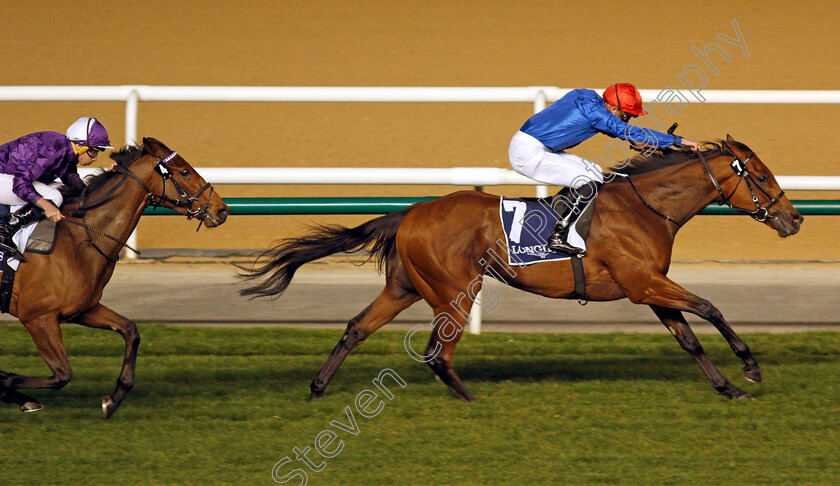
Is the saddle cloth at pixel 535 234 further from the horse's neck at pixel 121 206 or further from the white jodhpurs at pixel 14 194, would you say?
the white jodhpurs at pixel 14 194

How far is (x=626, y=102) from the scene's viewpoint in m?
4.73

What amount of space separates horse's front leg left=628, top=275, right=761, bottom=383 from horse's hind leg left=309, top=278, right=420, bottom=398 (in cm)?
103

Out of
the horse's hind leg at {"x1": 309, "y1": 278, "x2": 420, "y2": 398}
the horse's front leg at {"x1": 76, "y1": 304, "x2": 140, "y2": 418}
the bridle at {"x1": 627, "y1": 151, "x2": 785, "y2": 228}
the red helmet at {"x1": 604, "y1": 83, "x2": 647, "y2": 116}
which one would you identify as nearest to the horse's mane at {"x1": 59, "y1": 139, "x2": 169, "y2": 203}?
the horse's front leg at {"x1": 76, "y1": 304, "x2": 140, "y2": 418}

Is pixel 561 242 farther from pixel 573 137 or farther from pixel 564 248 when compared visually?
pixel 573 137

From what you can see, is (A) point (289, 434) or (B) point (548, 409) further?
(B) point (548, 409)

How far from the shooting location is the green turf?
3.65 metres

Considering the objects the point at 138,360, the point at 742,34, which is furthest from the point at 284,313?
the point at 742,34

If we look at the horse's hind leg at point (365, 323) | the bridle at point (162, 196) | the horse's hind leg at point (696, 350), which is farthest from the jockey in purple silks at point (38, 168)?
the horse's hind leg at point (696, 350)

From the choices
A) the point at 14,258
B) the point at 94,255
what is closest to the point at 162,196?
the point at 94,255

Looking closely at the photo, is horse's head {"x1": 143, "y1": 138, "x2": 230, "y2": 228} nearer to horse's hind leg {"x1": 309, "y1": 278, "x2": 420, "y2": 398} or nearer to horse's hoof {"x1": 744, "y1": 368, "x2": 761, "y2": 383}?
horse's hind leg {"x1": 309, "y1": 278, "x2": 420, "y2": 398}

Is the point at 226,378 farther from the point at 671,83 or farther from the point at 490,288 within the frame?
the point at 671,83

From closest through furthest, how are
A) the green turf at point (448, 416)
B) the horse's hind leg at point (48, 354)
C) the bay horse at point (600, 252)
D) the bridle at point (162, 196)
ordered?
the green turf at point (448, 416) → the horse's hind leg at point (48, 354) → the bridle at point (162, 196) → the bay horse at point (600, 252)

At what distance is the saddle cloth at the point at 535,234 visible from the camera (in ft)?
15.1

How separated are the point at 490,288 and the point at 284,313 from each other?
1.30 metres
